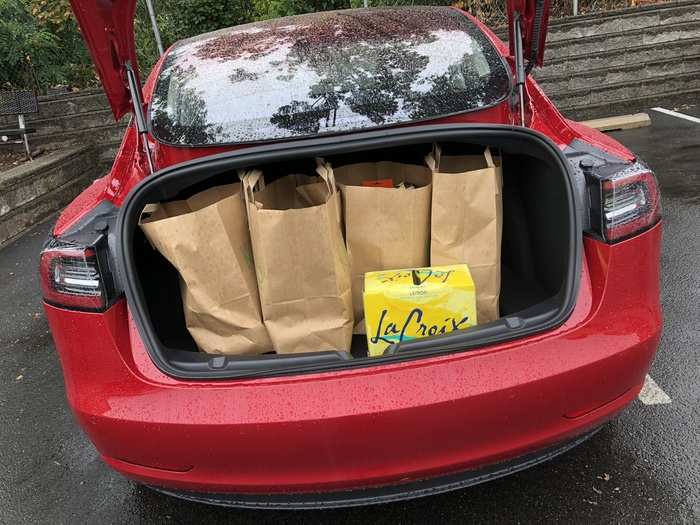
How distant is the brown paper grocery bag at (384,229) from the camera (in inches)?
74.9

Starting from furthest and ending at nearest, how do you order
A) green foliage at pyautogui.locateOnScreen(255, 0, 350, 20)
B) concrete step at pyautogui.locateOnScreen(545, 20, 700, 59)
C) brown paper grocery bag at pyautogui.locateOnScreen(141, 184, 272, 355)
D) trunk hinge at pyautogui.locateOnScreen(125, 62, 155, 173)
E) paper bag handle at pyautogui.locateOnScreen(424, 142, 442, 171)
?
green foliage at pyautogui.locateOnScreen(255, 0, 350, 20)
concrete step at pyautogui.locateOnScreen(545, 20, 700, 59)
trunk hinge at pyautogui.locateOnScreen(125, 62, 155, 173)
paper bag handle at pyautogui.locateOnScreen(424, 142, 442, 171)
brown paper grocery bag at pyautogui.locateOnScreen(141, 184, 272, 355)

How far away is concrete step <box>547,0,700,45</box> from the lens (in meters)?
7.05

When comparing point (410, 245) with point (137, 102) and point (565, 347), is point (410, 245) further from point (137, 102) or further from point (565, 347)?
point (137, 102)

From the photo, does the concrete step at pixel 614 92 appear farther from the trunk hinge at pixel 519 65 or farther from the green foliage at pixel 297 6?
the trunk hinge at pixel 519 65

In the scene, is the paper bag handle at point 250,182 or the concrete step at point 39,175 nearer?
the paper bag handle at point 250,182

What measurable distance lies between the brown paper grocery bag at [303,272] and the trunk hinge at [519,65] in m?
0.74

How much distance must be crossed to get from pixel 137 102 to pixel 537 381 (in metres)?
1.61

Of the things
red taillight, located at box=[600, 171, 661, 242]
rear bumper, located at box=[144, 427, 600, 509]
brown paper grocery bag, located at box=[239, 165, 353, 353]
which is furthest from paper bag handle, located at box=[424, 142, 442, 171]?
rear bumper, located at box=[144, 427, 600, 509]

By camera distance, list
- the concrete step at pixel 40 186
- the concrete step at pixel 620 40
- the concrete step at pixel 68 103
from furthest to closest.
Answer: the concrete step at pixel 620 40 → the concrete step at pixel 68 103 → the concrete step at pixel 40 186

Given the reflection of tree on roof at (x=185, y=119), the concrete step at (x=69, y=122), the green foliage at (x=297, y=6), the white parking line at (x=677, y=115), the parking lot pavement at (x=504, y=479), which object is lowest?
the parking lot pavement at (x=504, y=479)

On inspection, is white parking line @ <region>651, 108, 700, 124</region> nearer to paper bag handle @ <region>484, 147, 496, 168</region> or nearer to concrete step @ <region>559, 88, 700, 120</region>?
concrete step @ <region>559, 88, 700, 120</region>

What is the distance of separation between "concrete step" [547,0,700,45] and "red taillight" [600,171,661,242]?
5948 mm

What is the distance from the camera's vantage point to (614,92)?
7.09m


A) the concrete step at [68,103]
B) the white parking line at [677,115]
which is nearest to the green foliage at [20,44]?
the concrete step at [68,103]
